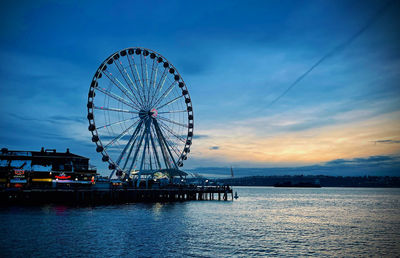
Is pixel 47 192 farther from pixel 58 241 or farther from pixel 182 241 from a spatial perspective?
pixel 182 241

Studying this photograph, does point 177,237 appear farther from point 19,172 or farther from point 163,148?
point 19,172

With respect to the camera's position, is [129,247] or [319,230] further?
[319,230]

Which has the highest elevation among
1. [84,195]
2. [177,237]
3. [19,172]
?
[19,172]

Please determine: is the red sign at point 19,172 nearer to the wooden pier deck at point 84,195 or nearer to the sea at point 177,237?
the wooden pier deck at point 84,195

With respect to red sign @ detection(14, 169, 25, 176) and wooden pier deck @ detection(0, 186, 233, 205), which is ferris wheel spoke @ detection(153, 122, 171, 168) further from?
red sign @ detection(14, 169, 25, 176)

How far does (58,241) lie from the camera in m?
28.0

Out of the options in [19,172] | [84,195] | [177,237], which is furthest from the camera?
[84,195]

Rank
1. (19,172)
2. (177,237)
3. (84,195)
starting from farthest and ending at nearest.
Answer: (84,195) → (19,172) → (177,237)

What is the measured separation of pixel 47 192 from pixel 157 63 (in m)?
28.2

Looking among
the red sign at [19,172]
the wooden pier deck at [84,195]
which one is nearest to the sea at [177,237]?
the wooden pier deck at [84,195]

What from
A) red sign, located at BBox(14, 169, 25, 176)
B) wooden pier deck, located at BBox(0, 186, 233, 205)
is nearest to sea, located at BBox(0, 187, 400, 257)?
wooden pier deck, located at BBox(0, 186, 233, 205)

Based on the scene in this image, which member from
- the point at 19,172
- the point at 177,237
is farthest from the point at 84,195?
the point at 177,237

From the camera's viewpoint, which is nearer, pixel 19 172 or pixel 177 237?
pixel 177 237

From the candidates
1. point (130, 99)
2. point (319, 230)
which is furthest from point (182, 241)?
point (130, 99)
